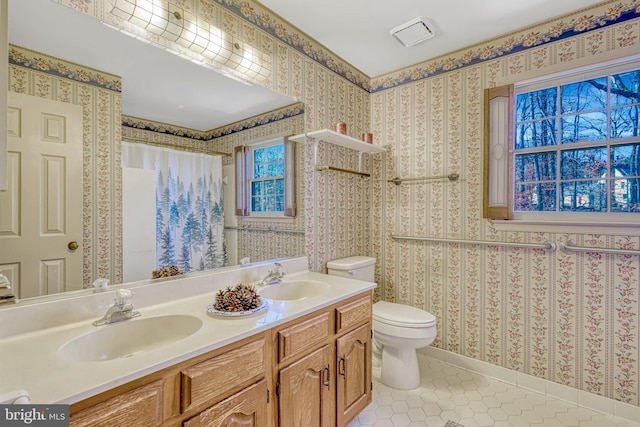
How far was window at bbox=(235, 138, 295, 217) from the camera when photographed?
1729 mm

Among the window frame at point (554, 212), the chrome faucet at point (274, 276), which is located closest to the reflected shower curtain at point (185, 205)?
the chrome faucet at point (274, 276)

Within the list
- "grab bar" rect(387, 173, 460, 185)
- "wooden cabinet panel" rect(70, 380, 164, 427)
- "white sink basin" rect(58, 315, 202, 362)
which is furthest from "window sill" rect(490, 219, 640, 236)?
"wooden cabinet panel" rect(70, 380, 164, 427)

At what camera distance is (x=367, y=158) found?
2682mm

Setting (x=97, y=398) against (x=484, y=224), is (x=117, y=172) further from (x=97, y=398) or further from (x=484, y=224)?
(x=484, y=224)

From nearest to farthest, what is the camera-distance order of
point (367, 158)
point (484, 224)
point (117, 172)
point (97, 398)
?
point (97, 398)
point (117, 172)
point (484, 224)
point (367, 158)

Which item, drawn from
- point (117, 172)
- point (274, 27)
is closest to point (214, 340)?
point (117, 172)

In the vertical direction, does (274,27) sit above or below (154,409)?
above

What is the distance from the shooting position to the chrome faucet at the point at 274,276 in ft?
5.64

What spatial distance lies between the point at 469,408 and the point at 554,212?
1.35 meters

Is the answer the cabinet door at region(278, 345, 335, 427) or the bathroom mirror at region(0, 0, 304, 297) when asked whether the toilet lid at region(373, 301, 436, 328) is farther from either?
the bathroom mirror at region(0, 0, 304, 297)

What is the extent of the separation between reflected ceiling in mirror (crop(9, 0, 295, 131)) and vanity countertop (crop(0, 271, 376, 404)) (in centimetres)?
84

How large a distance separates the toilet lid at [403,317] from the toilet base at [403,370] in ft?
0.74

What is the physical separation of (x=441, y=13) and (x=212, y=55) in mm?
1397

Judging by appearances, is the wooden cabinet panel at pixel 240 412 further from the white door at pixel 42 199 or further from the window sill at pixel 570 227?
the window sill at pixel 570 227
